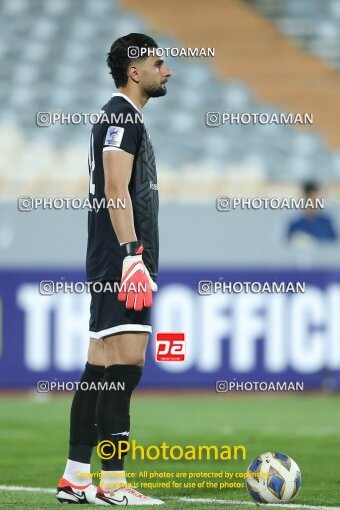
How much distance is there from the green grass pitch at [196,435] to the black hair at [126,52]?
1.91 m

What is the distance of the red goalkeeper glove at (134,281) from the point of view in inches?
206

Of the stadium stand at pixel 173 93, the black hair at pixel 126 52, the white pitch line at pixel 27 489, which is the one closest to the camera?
the black hair at pixel 126 52

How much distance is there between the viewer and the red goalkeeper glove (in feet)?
17.2

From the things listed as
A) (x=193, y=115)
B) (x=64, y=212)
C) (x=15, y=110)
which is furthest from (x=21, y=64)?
(x=64, y=212)

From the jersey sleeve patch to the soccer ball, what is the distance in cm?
151

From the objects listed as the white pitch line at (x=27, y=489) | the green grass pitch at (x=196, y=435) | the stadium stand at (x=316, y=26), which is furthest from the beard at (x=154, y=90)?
the stadium stand at (x=316, y=26)

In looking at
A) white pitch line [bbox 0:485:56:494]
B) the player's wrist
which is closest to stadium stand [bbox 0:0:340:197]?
white pitch line [bbox 0:485:56:494]

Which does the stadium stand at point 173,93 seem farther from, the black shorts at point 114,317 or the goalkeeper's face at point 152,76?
the black shorts at point 114,317

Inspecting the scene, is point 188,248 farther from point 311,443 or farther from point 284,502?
point 284,502

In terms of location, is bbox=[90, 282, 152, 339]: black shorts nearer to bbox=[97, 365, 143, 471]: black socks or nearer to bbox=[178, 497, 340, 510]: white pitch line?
bbox=[97, 365, 143, 471]: black socks

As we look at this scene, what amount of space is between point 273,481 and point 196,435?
3.66 m

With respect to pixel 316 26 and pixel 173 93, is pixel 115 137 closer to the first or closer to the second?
pixel 173 93

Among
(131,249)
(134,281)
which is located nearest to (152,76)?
(131,249)

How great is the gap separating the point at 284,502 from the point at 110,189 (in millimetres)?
1530
